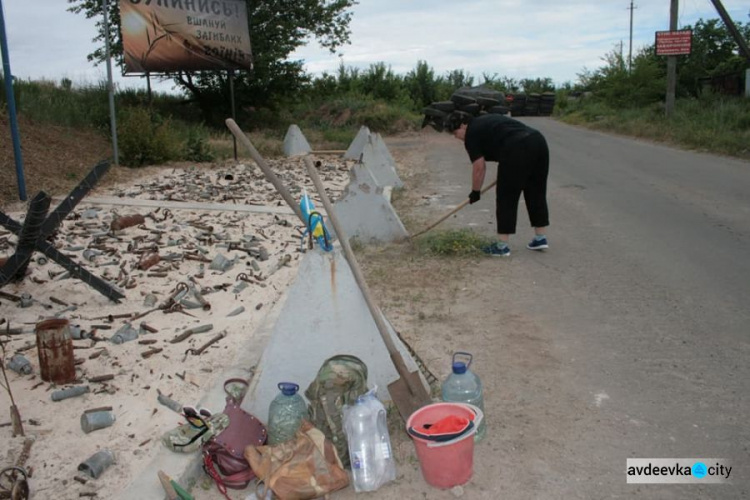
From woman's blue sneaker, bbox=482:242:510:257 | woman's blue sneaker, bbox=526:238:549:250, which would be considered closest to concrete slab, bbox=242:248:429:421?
woman's blue sneaker, bbox=482:242:510:257

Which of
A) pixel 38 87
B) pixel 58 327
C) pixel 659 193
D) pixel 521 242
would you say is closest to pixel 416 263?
pixel 521 242

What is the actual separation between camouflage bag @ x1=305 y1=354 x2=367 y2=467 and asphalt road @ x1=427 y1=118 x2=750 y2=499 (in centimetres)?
86

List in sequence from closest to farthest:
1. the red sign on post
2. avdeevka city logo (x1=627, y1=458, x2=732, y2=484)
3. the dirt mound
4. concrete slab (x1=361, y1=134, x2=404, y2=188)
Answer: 1. avdeevka city logo (x1=627, y1=458, x2=732, y2=484)
2. the dirt mound
3. concrete slab (x1=361, y1=134, x2=404, y2=188)
4. the red sign on post

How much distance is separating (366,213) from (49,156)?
756 cm

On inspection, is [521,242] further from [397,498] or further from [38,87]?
[38,87]

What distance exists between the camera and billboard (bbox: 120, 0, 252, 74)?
49.6ft

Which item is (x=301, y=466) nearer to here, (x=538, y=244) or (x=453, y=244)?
(x=453, y=244)

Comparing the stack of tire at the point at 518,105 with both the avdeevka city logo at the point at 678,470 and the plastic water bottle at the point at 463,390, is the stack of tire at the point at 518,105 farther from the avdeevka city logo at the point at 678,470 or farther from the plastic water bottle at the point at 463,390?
the avdeevka city logo at the point at 678,470

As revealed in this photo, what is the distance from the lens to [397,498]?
10.5ft

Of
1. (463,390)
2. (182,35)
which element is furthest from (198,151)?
(463,390)

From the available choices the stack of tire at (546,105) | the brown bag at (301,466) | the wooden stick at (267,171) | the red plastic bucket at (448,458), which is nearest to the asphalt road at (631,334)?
the red plastic bucket at (448,458)

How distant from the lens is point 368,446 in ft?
Result: 10.7

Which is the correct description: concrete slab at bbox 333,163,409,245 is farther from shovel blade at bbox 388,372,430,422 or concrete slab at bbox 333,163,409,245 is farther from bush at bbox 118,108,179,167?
bush at bbox 118,108,179,167

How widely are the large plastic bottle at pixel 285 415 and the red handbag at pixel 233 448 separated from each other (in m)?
0.11
